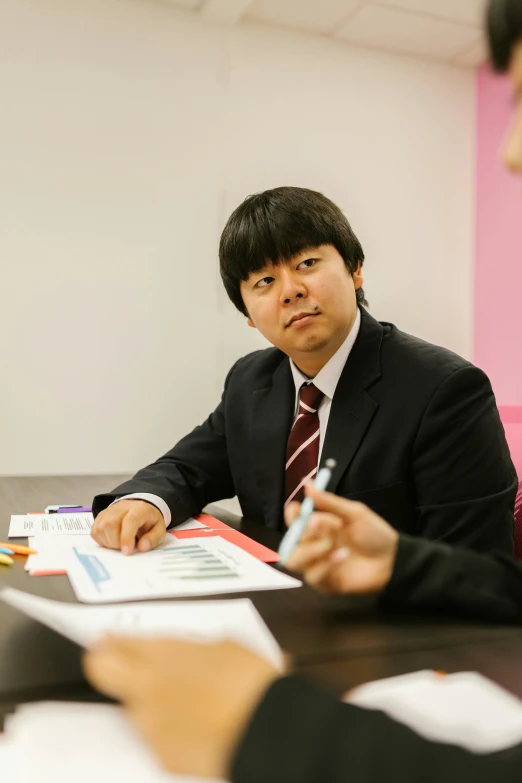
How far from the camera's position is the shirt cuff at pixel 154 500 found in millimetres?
1193

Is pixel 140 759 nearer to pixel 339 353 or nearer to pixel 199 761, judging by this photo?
pixel 199 761

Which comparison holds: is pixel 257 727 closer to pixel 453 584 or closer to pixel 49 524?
pixel 453 584

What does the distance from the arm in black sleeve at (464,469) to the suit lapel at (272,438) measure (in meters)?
0.29

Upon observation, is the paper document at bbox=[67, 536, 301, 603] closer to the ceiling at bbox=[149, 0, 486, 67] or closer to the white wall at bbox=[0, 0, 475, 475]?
the white wall at bbox=[0, 0, 475, 475]

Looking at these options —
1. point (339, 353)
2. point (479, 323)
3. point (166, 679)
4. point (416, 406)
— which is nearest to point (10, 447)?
point (339, 353)

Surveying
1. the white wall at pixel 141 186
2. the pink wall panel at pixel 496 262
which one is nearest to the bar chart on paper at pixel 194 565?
the white wall at pixel 141 186

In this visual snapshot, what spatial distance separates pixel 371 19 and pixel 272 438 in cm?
246

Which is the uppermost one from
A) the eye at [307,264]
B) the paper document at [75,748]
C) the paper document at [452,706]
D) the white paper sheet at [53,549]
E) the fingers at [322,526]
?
the eye at [307,264]

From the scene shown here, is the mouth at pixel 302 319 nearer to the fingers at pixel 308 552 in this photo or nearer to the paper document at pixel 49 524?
the paper document at pixel 49 524

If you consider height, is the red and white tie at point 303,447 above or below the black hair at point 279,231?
below

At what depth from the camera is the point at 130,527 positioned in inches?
41.3

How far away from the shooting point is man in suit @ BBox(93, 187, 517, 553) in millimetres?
1172

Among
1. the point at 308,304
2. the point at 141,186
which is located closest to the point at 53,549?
the point at 308,304

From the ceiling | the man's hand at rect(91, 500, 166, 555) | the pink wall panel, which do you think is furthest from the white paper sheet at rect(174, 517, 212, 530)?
the ceiling
